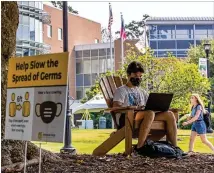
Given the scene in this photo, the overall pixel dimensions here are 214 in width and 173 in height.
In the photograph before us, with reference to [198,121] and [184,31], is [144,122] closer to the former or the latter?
[198,121]

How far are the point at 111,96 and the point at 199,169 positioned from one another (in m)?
1.92

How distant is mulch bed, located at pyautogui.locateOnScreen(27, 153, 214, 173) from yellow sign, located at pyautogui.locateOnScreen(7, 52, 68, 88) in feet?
5.29

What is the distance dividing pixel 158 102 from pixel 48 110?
255 cm

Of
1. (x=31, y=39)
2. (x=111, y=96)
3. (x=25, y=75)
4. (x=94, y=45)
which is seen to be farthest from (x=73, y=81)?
(x=25, y=75)

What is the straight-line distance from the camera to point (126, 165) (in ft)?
18.6

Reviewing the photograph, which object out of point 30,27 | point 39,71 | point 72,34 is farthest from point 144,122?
point 72,34

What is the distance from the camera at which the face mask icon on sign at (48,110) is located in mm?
3645

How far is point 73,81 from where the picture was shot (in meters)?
45.2

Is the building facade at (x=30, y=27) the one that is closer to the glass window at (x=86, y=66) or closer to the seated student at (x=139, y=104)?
the glass window at (x=86, y=66)

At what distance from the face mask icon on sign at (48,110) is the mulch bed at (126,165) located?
5.64 ft

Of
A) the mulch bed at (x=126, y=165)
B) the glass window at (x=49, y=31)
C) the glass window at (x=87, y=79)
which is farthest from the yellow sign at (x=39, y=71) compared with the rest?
the glass window at (x=87, y=79)

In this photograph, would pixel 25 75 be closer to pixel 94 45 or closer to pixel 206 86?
pixel 206 86

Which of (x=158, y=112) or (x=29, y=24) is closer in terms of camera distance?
(x=158, y=112)

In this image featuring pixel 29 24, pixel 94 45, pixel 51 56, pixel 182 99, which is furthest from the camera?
pixel 94 45
